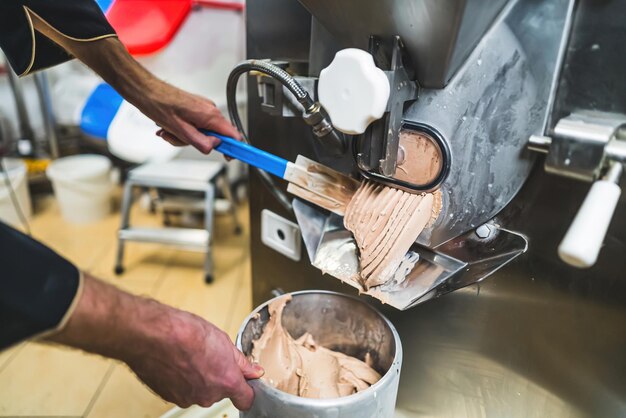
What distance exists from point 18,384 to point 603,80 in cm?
106

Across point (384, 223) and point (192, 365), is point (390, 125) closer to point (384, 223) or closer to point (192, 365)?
point (384, 223)

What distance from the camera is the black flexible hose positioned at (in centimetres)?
38

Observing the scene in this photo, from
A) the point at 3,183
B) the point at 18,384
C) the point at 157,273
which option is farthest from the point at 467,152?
the point at 3,183

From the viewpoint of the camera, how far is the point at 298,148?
0.52m

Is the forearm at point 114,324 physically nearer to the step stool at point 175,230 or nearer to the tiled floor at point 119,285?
the tiled floor at point 119,285

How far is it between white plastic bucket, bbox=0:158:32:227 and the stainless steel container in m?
1.37

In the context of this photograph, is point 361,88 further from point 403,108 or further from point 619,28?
point 619,28

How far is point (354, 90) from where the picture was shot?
301mm

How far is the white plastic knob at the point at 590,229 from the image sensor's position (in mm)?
243

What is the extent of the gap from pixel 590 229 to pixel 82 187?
1.52 meters

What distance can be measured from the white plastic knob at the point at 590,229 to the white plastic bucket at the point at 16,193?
1.64 metres

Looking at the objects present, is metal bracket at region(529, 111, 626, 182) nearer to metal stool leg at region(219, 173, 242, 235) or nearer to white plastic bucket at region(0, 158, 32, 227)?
metal stool leg at region(219, 173, 242, 235)

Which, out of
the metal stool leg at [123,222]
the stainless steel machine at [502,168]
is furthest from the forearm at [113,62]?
the metal stool leg at [123,222]

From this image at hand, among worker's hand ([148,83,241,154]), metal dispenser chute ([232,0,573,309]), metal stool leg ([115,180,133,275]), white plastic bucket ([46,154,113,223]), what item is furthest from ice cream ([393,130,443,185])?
white plastic bucket ([46,154,113,223])
